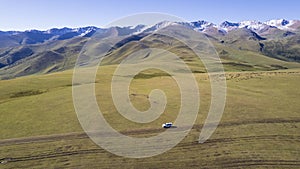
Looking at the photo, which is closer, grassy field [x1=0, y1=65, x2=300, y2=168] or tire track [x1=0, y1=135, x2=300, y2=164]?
tire track [x1=0, y1=135, x2=300, y2=164]

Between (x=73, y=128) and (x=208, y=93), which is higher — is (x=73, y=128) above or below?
below

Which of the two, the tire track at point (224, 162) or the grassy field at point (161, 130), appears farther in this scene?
the grassy field at point (161, 130)

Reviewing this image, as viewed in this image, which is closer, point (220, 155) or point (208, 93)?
point (220, 155)

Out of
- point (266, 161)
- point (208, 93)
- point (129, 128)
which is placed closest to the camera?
point (266, 161)

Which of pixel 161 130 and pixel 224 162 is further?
pixel 161 130

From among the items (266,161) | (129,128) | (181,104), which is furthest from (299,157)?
Result: (181,104)

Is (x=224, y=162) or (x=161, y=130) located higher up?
(x=161, y=130)

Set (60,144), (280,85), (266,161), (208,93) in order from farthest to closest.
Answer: (280,85) → (208,93) → (60,144) → (266,161)

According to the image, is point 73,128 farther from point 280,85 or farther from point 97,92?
point 280,85
